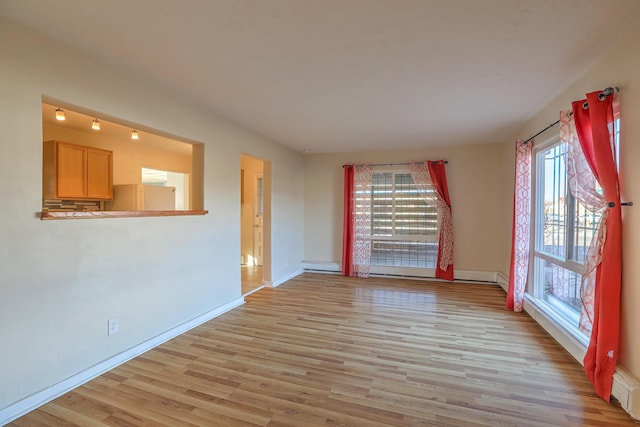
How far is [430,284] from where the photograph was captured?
4879 millimetres

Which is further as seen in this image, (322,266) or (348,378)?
(322,266)

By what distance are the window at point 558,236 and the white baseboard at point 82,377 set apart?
12.1ft

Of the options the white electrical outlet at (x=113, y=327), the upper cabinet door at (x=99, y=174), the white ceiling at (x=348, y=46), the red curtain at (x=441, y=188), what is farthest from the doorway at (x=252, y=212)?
the white electrical outlet at (x=113, y=327)

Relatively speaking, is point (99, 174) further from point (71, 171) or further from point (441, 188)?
point (441, 188)

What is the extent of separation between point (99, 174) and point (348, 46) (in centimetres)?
389

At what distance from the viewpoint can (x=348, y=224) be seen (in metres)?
5.49

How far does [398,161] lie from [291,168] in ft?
6.64

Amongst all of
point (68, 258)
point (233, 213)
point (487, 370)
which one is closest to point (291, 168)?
point (233, 213)

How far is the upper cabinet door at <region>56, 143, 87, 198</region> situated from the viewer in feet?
11.4

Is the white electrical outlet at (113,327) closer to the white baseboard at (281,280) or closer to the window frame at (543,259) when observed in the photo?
the white baseboard at (281,280)

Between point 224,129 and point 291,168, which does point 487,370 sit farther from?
point 291,168

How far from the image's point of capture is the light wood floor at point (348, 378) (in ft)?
5.67

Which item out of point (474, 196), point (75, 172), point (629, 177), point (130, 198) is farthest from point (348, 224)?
point (75, 172)

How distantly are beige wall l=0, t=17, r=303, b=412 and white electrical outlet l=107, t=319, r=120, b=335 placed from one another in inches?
1.4
